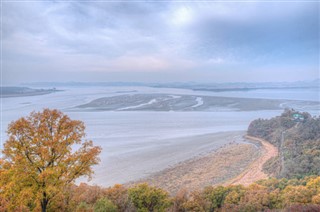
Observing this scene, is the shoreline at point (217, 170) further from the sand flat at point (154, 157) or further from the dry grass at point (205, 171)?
the sand flat at point (154, 157)

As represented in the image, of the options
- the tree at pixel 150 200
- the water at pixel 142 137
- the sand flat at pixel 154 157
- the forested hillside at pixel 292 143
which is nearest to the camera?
the tree at pixel 150 200

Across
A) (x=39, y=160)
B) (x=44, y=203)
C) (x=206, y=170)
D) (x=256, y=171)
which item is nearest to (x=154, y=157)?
(x=206, y=170)

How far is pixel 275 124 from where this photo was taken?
3728 centimetres

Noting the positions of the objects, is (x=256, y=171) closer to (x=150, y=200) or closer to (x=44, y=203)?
(x=150, y=200)

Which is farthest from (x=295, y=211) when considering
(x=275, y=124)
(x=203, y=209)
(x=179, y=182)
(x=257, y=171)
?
(x=275, y=124)

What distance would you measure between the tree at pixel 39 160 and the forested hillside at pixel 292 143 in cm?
1582

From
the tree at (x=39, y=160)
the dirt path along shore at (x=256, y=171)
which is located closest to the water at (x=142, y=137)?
the dirt path along shore at (x=256, y=171)

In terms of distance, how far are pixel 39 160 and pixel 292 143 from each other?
26.4m

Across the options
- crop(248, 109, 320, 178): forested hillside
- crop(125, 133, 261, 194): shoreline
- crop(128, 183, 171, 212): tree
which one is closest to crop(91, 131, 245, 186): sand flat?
crop(125, 133, 261, 194): shoreline

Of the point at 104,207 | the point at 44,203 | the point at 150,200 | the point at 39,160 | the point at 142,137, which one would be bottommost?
the point at 142,137

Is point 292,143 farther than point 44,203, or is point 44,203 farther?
point 292,143

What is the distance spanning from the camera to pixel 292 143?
88.6 ft

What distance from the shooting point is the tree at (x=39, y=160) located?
7172 mm

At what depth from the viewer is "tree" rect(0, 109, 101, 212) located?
23.5ft
